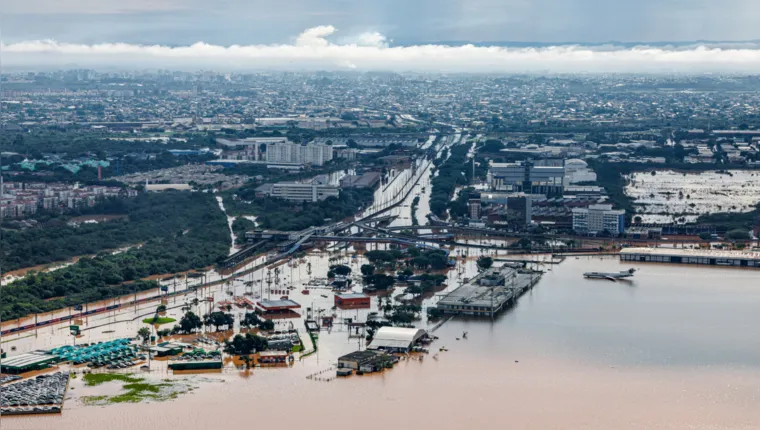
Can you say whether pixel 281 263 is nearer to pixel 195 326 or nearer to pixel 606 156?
pixel 195 326

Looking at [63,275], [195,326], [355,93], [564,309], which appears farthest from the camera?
[355,93]

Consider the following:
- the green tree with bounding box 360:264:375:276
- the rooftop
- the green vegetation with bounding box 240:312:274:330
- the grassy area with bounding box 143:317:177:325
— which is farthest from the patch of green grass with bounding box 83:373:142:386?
the rooftop

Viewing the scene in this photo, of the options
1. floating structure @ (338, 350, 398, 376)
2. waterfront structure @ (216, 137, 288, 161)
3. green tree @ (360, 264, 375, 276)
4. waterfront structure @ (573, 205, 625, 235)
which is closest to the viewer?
floating structure @ (338, 350, 398, 376)

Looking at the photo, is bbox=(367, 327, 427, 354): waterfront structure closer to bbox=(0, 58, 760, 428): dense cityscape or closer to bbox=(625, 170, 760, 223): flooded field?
bbox=(0, 58, 760, 428): dense cityscape

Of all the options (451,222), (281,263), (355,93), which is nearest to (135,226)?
(281,263)

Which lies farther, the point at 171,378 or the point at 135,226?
the point at 135,226

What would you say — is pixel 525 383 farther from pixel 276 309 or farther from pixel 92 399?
pixel 276 309

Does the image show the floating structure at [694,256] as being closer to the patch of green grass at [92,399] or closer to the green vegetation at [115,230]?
the green vegetation at [115,230]
